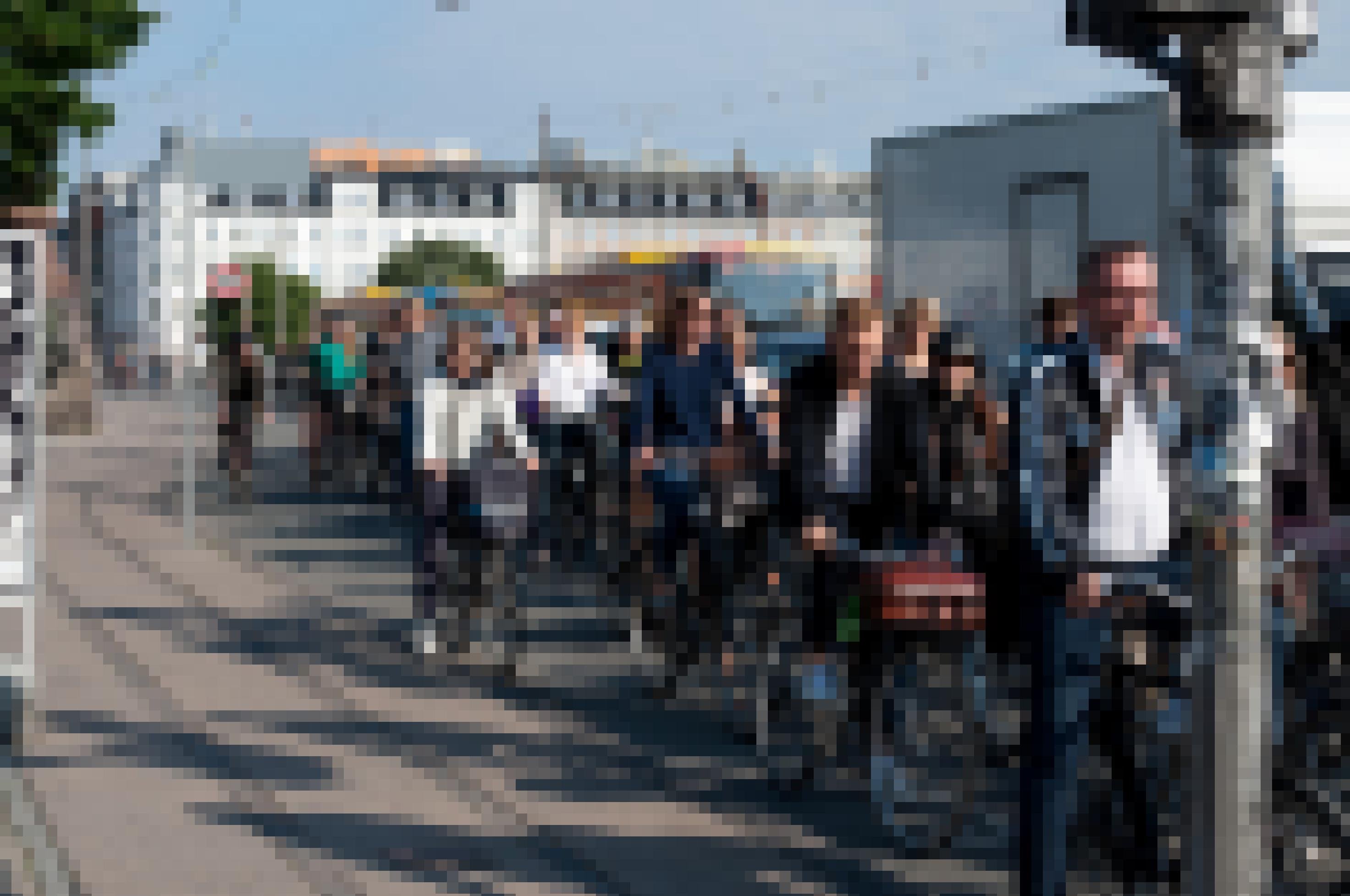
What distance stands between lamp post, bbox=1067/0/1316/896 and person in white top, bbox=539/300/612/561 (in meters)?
9.67

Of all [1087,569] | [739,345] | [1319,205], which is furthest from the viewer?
[1319,205]

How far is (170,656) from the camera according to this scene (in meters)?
13.2

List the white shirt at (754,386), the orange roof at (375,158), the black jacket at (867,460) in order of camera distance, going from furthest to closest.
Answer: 1. the orange roof at (375,158)
2. the white shirt at (754,386)
3. the black jacket at (867,460)

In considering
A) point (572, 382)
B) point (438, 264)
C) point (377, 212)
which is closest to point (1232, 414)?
point (572, 382)

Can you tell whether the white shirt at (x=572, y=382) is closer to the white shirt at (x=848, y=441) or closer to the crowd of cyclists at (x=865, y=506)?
the crowd of cyclists at (x=865, y=506)

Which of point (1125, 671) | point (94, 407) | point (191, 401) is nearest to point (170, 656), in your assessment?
point (191, 401)

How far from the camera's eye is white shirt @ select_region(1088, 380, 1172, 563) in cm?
643

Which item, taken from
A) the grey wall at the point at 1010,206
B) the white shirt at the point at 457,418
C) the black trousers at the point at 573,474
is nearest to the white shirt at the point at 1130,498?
the white shirt at the point at 457,418

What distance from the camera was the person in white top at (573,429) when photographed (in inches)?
543

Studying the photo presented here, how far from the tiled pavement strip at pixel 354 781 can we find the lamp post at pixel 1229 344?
3.97 metres

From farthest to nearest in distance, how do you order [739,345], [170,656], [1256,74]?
[170,656] < [739,345] < [1256,74]

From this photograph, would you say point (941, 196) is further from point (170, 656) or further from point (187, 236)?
point (187, 236)

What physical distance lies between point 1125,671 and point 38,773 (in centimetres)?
519

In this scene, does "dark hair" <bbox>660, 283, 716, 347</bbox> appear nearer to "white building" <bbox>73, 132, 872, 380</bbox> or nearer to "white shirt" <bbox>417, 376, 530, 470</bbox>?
"white shirt" <bbox>417, 376, 530, 470</bbox>
